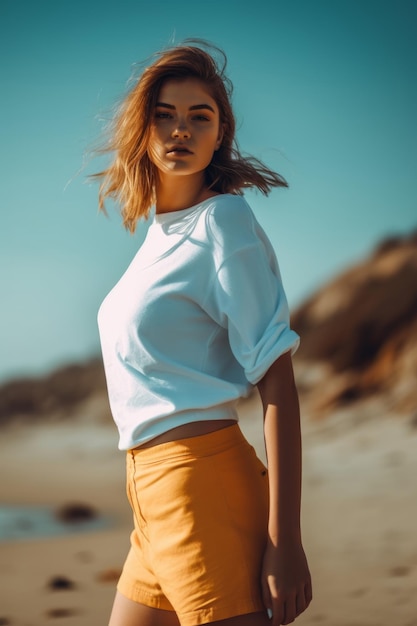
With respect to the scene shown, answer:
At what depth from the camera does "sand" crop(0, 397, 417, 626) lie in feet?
10.6

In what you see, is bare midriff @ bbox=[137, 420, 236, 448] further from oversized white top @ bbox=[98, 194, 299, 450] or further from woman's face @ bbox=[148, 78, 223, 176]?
woman's face @ bbox=[148, 78, 223, 176]

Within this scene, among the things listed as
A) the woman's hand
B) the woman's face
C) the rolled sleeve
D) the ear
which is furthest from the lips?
the woman's hand

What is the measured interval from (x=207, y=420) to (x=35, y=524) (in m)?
4.03

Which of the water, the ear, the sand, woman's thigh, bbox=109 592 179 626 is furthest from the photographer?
the water

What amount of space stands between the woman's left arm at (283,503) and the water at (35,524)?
11.5ft

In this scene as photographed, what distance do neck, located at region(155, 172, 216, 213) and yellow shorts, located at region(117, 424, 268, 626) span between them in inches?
15.3

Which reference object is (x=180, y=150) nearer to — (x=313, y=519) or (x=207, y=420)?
(x=207, y=420)

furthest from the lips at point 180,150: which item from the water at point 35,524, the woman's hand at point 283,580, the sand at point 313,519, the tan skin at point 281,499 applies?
the water at point 35,524

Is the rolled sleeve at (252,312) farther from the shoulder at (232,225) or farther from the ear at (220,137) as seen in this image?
the ear at (220,137)

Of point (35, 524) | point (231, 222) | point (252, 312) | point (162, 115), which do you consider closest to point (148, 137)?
point (162, 115)

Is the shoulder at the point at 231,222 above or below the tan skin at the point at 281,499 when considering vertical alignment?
above

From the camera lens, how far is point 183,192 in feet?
5.06

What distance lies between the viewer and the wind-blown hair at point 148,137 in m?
1.54

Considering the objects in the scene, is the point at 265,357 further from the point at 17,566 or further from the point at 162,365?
the point at 17,566
